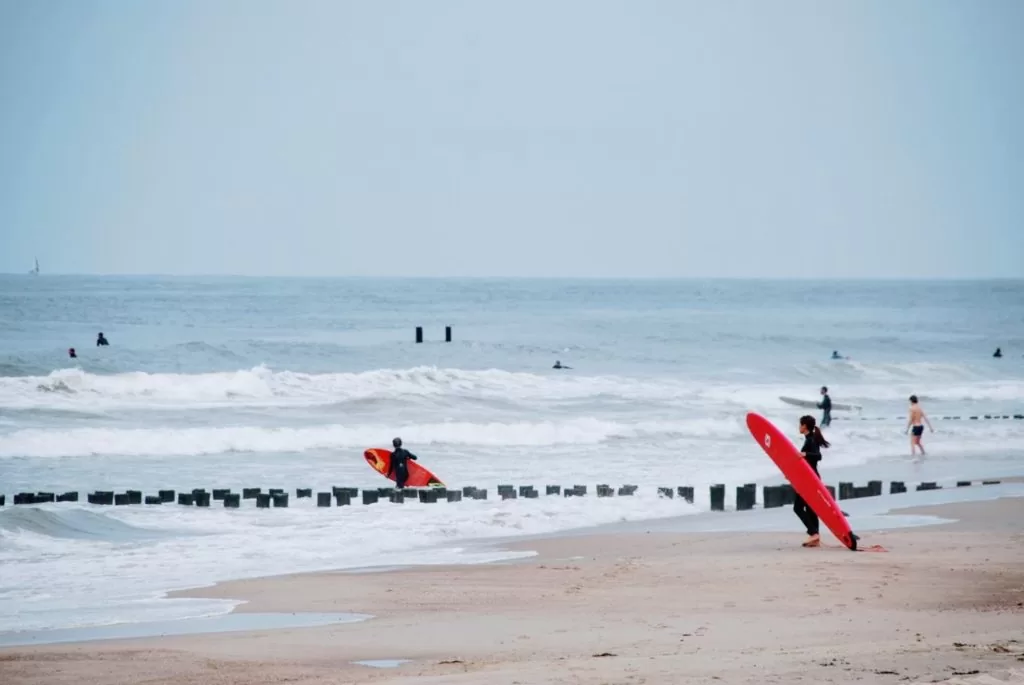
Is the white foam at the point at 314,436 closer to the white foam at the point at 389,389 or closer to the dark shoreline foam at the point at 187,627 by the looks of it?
the white foam at the point at 389,389

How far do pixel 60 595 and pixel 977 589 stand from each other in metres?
7.93

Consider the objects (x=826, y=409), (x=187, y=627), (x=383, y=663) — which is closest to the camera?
(x=383, y=663)

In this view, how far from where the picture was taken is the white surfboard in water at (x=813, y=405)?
43.0m

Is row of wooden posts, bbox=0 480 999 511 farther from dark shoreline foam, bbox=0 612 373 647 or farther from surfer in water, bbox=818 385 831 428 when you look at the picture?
surfer in water, bbox=818 385 831 428

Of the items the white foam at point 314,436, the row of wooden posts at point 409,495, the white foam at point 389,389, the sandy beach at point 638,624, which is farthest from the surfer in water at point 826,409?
the sandy beach at point 638,624

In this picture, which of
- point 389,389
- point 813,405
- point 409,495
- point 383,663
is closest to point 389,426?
point 389,389

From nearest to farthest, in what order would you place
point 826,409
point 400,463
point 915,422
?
point 400,463 < point 915,422 < point 826,409

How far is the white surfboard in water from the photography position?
4297cm

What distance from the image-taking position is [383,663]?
8.98 m

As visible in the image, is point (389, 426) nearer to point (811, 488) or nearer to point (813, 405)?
point (813, 405)

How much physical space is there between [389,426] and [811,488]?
21.7 metres

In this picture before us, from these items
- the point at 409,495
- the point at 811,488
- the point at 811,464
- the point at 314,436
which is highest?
the point at 811,464

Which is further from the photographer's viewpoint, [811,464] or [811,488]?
[811,464]

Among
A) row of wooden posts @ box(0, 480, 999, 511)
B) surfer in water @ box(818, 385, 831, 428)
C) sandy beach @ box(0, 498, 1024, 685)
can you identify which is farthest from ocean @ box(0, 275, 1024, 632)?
sandy beach @ box(0, 498, 1024, 685)
